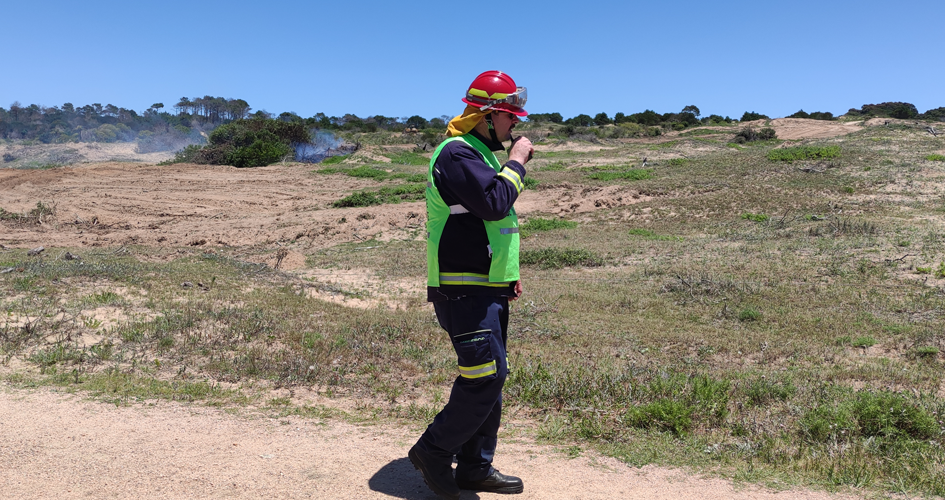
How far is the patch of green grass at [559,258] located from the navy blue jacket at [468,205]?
32.6 ft

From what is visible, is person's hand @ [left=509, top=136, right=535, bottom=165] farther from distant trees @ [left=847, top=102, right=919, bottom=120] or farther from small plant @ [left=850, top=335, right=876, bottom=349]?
distant trees @ [left=847, top=102, right=919, bottom=120]

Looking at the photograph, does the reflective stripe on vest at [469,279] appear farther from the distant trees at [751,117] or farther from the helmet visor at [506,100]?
the distant trees at [751,117]

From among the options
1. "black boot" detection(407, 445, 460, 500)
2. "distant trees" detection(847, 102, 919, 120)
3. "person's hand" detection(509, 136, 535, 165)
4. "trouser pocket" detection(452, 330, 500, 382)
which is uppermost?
"distant trees" detection(847, 102, 919, 120)

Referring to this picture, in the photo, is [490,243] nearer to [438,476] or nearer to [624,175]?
[438,476]

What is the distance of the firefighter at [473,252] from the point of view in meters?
3.00

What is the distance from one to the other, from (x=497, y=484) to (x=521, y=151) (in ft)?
5.22

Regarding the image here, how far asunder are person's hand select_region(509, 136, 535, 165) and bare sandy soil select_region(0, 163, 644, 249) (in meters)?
14.1

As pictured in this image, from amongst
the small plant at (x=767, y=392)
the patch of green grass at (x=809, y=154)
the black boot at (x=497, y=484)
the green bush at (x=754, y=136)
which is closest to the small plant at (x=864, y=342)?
the small plant at (x=767, y=392)

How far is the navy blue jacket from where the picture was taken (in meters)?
2.94

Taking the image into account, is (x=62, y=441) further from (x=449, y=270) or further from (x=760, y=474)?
(x=760, y=474)

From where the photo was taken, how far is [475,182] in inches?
116

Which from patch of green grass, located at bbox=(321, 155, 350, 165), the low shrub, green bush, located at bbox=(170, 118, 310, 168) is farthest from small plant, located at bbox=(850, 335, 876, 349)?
green bush, located at bbox=(170, 118, 310, 168)

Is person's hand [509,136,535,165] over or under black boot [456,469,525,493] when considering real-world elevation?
over

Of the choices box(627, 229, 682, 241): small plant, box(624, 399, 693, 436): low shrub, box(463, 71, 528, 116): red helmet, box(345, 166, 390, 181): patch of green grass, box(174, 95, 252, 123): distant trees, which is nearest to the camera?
box(463, 71, 528, 116): red helmet
